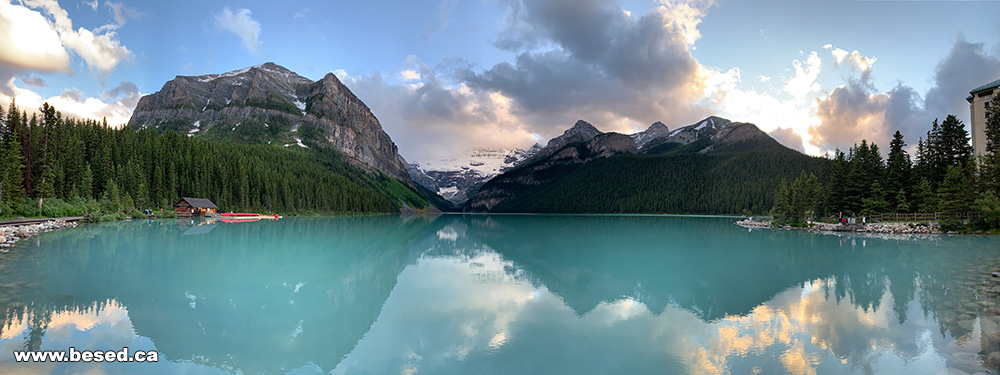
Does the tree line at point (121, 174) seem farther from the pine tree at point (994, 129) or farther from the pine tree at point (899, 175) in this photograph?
the pine tree at point (994, 129)

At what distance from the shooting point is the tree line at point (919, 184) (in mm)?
46781

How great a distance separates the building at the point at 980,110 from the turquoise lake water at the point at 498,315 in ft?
182

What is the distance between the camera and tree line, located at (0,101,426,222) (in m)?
58.1

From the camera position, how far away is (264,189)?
105812 mm

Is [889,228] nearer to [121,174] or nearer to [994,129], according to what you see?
[994,129]

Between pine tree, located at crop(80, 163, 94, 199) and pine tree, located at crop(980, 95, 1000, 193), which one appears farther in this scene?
pine tree, located at crop(80, 163, 94, 199)

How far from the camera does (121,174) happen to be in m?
75.3

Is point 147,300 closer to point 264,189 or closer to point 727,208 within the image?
point 264,189

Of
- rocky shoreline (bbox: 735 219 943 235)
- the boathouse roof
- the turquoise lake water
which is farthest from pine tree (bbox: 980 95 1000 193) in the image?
the boathouse roof

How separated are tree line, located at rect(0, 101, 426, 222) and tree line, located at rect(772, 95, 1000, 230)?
10348 cm

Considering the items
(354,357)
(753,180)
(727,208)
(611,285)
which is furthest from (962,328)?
(753,180)

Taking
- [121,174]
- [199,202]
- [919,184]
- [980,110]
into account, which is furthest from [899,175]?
[121,174]

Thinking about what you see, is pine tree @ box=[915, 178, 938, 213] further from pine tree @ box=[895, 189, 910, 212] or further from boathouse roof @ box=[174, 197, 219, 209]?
boathouse roof @ box=[174, 197, 219, 209]

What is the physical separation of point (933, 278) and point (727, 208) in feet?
489
